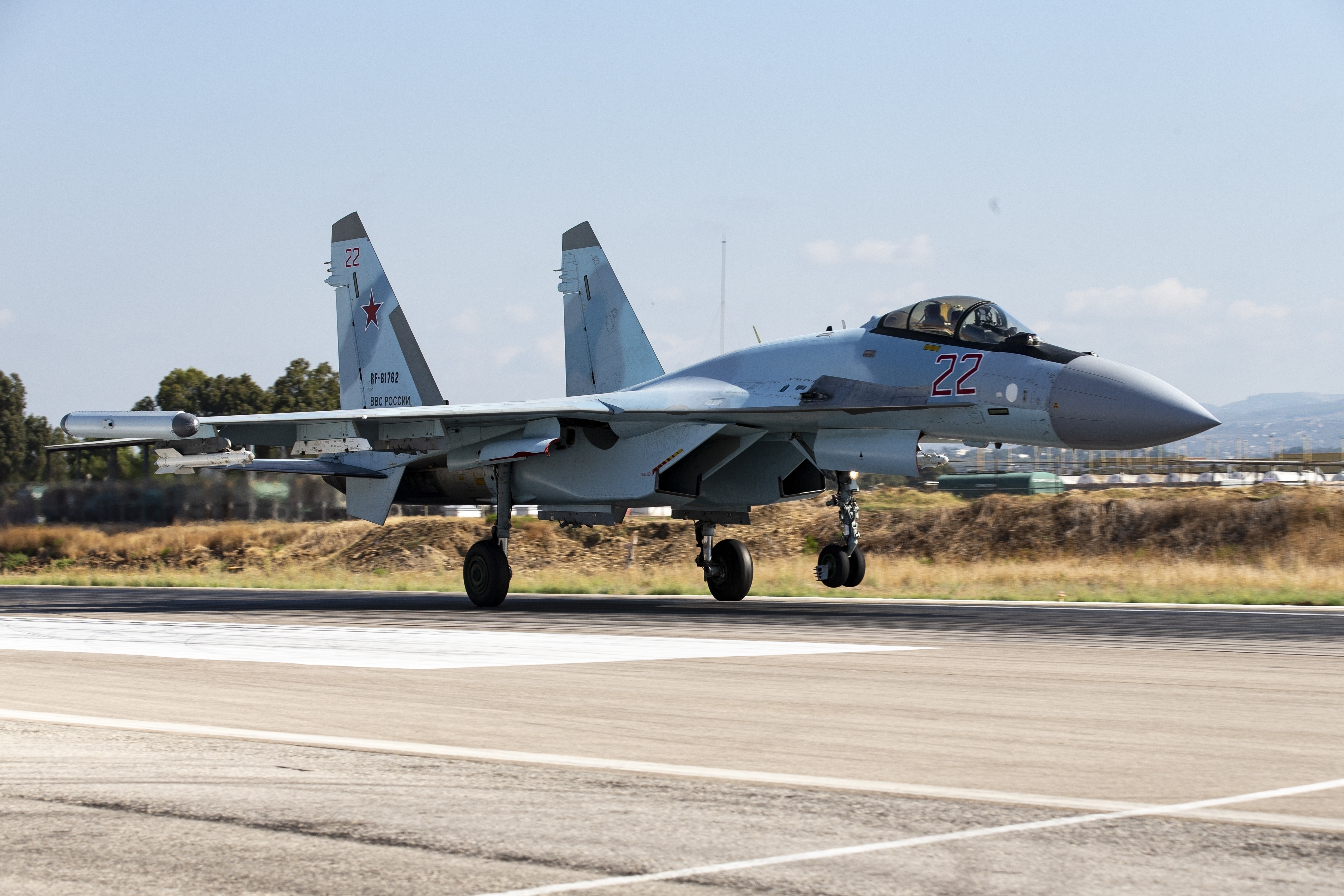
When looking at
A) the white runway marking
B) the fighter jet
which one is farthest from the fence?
the white runway marking

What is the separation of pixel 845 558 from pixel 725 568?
3183 millimetres

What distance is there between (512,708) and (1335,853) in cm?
462

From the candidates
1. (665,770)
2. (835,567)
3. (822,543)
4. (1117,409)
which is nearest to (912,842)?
(665,770)

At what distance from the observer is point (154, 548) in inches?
1508

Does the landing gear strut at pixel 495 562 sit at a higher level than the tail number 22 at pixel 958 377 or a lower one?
lower

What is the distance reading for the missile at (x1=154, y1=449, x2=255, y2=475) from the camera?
58.0 ft

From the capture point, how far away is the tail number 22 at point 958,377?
15984 mm

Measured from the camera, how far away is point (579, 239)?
2391 centimetres

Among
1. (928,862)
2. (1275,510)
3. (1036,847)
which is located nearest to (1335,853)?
(1036,847)

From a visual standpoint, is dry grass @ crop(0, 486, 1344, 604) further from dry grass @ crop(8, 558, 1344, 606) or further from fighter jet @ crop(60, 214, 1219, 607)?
fighter jet @ crop(60, 214, 1219, 607)

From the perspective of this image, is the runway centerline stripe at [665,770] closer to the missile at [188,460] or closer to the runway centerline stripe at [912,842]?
the runway centerline stripe at [912,842]

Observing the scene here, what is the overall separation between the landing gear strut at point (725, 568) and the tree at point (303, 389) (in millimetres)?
66988

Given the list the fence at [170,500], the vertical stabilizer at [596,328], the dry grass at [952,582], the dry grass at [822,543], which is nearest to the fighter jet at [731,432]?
the vertical stabilizer at [596,328]

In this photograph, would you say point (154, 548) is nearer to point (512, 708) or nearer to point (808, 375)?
point (808, 375)
